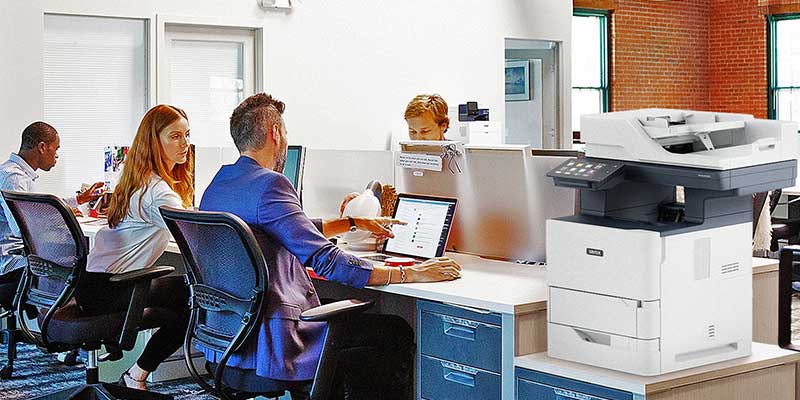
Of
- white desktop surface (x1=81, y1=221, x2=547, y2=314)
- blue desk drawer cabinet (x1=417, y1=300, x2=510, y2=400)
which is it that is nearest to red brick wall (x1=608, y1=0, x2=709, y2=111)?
white desktop surface (x1=81, y1=221, x2=547, y2=314)

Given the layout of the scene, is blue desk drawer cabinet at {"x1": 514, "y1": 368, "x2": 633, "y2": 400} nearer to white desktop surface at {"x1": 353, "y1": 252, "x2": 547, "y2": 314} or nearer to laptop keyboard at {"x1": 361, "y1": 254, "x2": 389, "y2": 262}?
white desktop surface at {"x1": 353, "y1": 252, "x2": 547, "y2": 314}

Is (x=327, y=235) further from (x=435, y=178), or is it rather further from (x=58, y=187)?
(x=58, y=187)

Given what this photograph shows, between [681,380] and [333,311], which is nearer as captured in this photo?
[681,380]

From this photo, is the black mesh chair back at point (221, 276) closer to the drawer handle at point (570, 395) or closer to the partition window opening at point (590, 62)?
the drawer handle at point (570, 395)

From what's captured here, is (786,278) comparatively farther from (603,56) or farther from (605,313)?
(603,56)

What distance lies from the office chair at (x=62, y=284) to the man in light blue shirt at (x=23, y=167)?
0.93m

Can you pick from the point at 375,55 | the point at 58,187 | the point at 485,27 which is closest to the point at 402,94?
the point at 375,55

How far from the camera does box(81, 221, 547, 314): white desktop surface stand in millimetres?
3119

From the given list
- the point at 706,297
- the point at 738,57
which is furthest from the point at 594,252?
the point at 738,57

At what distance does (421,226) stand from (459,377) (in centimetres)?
83

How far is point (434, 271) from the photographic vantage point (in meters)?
3.49

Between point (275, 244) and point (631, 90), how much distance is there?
923cm

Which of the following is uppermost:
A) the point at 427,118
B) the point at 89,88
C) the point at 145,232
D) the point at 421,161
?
the point at 89,88

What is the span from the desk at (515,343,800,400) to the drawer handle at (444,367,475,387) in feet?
0.71
